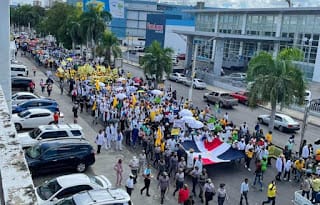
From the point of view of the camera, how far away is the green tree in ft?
165

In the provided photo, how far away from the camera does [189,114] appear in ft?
74.9

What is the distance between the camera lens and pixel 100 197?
11.9m

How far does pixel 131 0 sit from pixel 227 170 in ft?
358

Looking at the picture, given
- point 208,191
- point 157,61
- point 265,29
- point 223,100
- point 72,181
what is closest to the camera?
point 72,181

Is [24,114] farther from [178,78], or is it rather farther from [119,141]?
[178,78]

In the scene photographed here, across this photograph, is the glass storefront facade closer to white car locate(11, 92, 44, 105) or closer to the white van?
the white van

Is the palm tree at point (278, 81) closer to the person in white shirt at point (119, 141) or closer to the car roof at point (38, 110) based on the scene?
the person in white shirt at point (119, 141)

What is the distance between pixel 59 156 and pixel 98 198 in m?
5.13

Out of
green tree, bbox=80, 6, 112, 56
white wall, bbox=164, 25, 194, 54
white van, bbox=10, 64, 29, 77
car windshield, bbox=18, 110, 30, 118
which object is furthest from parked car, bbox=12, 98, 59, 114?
white wall, bbox=164, 25, 194, 54

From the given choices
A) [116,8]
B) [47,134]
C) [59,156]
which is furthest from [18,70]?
[116,8]

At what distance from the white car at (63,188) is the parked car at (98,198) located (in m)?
1.06

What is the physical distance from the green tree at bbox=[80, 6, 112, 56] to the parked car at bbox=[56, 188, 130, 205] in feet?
134

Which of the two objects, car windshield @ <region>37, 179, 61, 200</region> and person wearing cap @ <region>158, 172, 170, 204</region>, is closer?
Result: car windshield @ <region>37, 179, 61, 200</region>

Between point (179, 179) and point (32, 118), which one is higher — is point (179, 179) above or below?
below
